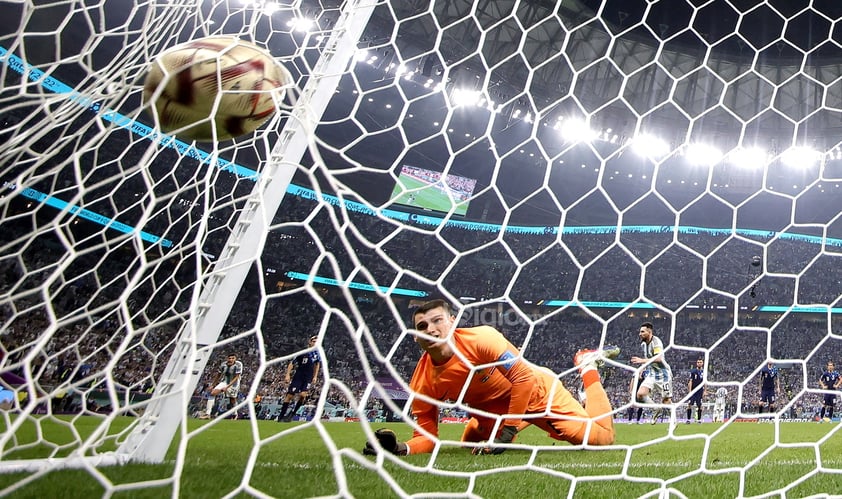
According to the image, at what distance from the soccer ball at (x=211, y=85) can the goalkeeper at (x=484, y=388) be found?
978 millimetres

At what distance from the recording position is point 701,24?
336 inches

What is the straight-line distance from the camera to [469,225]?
1455 cm

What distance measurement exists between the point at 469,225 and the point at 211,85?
13330 millimetres

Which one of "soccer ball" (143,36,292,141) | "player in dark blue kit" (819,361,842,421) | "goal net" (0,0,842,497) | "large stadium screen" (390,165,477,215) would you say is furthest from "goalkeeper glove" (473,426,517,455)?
"large stadium screen" (390,165,477,215)

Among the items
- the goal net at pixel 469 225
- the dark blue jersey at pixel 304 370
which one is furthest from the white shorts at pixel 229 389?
the dark blue jersey at pixel 304 370

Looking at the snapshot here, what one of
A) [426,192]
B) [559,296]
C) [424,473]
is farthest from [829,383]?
[426,192]

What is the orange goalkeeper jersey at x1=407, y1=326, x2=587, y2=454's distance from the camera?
79.3 inches

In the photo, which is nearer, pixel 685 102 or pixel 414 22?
pixel 414 22

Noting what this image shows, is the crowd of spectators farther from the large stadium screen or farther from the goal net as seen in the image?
the large stadium screen

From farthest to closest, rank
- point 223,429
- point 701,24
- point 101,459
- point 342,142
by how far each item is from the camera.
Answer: point 342,142 → point 701,24 → point 223,429 → point 101,459

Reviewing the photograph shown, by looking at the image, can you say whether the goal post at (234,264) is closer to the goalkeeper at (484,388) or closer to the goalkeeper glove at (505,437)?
the goalkeeper at (484,388)

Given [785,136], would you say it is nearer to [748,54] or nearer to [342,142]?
[748,54]

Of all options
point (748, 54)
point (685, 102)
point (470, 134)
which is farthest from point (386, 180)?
point (748, 54)

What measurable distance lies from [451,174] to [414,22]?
4.85 metres
